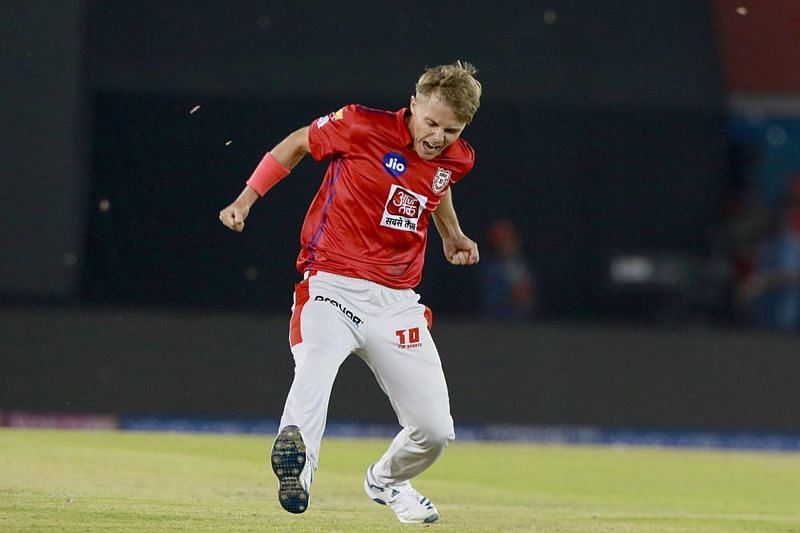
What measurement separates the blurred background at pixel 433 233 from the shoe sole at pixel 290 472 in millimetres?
7264

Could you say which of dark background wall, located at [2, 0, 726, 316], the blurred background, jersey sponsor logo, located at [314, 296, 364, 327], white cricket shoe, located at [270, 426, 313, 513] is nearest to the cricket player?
jersey sponsor logo, located at [314, 296, 364, 327]

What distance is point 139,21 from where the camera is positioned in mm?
15250

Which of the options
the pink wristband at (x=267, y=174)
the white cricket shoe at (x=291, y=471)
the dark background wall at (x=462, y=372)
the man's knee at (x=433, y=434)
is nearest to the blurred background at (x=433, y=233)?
the dark background wall at (x=462, y=372)

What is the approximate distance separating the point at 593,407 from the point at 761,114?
809 cm

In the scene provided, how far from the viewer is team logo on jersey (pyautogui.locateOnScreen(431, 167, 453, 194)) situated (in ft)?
22.1

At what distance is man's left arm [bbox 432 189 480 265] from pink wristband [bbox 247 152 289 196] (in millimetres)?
845

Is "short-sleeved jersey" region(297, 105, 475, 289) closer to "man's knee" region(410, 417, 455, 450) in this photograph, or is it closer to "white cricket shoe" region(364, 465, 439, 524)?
"man's knee" region(410, 417, 455, 450)

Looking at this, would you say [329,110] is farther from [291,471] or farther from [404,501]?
[291,471]

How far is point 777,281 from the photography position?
15.2m

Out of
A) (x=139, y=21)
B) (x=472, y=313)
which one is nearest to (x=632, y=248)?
(x=472, y=313)

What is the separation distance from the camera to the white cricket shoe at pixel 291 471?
5.95m

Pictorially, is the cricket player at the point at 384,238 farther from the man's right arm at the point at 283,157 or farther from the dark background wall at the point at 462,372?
the dark background wall at the point at 462,372

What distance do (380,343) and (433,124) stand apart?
949mm

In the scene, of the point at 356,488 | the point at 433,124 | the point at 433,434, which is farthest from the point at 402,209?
the point at 356,488
